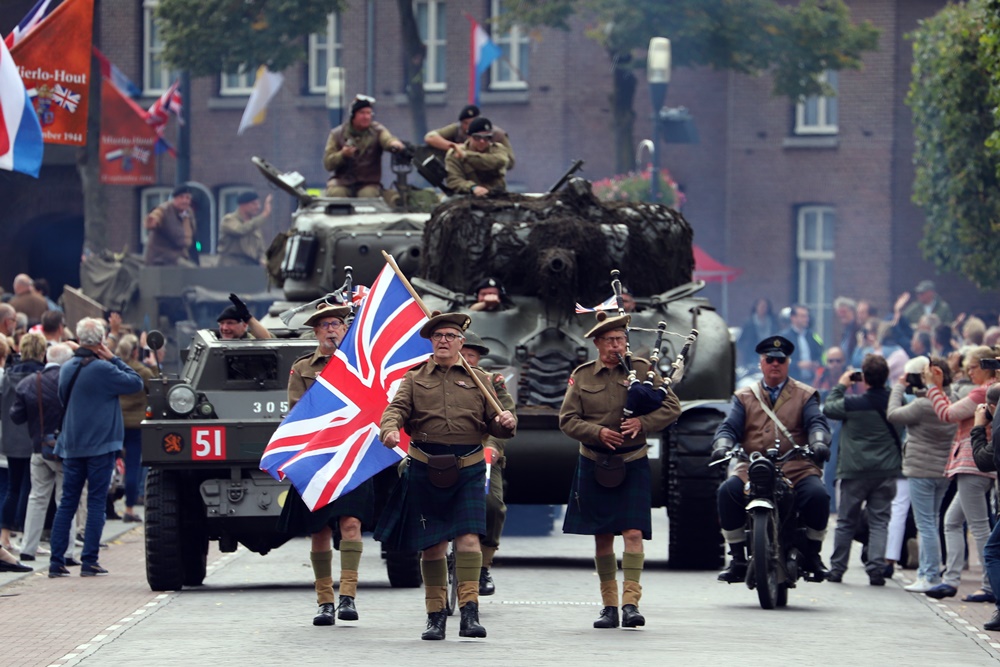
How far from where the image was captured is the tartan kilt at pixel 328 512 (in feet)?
43.8

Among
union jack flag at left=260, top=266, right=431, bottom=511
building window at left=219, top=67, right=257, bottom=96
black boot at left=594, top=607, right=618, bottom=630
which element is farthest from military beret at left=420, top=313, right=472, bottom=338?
building window at left=219, top=67, right=257, bottom=96

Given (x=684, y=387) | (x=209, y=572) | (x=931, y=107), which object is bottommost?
(x=209, y=572)

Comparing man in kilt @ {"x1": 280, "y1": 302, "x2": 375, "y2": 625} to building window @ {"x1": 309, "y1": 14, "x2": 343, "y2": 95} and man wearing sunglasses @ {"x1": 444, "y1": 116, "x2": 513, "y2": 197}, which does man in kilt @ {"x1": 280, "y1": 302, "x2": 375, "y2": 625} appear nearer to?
man wearing sunglasses @ {"x1": 444, "y1": 116, "x2": 513, "y2": 197}

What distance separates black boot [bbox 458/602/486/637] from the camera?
41.2ft

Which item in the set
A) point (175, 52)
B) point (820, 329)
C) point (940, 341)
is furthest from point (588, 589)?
point (820, 329)

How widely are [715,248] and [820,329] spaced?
275cm

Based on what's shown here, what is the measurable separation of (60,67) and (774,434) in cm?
810

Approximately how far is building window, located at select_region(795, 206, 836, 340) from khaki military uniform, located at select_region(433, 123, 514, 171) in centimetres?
2511

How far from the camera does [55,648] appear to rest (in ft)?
40.2

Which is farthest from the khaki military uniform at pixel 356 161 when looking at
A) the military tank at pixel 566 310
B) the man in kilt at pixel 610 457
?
the man in kilt at pixel 610 457

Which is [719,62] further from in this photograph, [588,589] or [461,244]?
[588,589]

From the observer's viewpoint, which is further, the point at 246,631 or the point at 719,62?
the point at 719,62

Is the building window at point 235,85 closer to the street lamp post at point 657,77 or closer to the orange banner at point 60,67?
the street lamp post at point 657,77

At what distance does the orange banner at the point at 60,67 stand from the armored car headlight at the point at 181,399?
5.36 m
